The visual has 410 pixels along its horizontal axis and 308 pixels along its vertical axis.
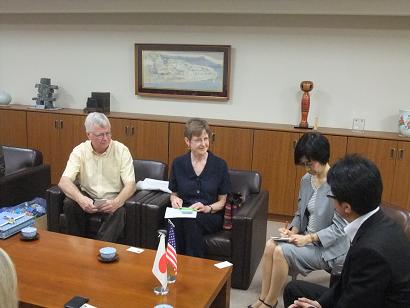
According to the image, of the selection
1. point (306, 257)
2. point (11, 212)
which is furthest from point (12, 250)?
point (306, 257)

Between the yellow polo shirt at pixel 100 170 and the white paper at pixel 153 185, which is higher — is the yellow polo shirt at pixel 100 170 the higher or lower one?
the higher one

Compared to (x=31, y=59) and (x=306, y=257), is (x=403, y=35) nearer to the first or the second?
(x=306, y=257)

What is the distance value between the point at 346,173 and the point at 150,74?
368 cm

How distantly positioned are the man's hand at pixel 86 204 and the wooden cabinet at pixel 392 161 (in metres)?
2.47

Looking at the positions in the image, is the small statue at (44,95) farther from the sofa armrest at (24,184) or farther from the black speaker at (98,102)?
the sofa armrest at (24,184)

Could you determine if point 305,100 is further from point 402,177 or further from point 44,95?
point 44,95

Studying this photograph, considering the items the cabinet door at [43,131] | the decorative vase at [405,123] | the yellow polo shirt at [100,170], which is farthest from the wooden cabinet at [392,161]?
the cabinet door at [43,131]

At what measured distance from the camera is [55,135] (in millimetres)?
5074

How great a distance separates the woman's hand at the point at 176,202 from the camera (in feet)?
10.3

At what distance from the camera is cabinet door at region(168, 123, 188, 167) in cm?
463

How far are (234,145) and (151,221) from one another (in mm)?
1633

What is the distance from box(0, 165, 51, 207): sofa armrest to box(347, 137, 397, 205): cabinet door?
2928 millimetres

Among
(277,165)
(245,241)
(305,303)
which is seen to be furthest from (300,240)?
(277,165)

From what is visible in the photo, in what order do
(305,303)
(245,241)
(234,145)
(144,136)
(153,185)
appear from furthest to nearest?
(144,136) → (234,145) → (153,185) → (245,241) → (305,303)
